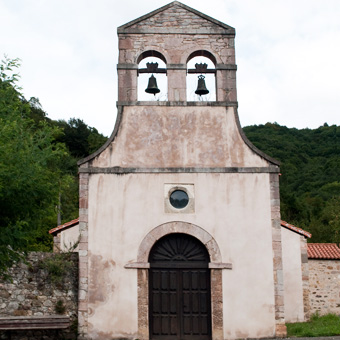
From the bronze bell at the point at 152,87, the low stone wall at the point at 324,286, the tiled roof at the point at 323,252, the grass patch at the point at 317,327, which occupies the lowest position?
the grass patch at the point at 317,327

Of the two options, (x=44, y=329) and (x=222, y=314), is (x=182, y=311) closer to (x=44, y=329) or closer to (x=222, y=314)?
(x=222, y=314)

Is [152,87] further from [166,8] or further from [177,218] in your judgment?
[177,218]

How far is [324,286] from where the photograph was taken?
53.1 feet

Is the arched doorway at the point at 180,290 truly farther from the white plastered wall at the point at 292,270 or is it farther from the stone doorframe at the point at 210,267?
the white plastered wall at the point at 292,270

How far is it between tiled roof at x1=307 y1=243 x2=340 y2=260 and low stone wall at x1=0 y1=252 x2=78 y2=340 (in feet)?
26.9

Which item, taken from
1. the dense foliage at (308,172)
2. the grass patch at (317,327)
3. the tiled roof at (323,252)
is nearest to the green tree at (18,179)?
the grass patch at (317,327)

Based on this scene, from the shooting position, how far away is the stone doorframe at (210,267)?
11.2 metres

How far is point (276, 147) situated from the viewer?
3938cm

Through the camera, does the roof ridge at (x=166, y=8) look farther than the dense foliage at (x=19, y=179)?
Yes

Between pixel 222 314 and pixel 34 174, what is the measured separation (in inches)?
208

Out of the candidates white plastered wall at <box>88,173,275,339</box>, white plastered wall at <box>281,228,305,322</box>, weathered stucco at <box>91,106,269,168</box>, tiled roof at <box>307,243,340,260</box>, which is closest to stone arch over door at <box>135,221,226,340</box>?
white plastered wall at <box>88,173,275,339</box>

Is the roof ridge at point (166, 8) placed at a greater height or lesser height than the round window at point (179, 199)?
greater

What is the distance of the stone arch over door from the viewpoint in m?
11.2

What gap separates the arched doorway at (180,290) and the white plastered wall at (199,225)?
1.40 ft
